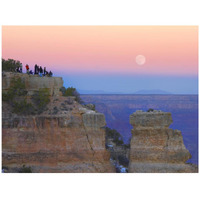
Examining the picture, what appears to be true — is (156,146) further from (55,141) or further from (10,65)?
(10,65)

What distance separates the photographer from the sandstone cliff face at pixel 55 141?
65.0ft

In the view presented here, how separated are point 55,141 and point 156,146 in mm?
5369

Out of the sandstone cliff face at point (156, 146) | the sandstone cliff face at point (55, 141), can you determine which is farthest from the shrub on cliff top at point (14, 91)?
the sandstone cliff face at point (156, 146)

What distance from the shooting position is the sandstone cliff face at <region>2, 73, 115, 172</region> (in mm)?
19812

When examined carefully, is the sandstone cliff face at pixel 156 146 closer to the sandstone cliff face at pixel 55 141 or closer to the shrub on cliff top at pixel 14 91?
the sandstone cliff face at pixel 55 141

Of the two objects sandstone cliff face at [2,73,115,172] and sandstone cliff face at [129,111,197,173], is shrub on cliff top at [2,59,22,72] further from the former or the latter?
sandstone cliff face at [129,111,197,173]

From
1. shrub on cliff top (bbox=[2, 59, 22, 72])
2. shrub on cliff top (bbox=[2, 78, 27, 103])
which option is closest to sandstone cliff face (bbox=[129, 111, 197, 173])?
shrub on cliff top (bbox=[2, 78, 27, 103])

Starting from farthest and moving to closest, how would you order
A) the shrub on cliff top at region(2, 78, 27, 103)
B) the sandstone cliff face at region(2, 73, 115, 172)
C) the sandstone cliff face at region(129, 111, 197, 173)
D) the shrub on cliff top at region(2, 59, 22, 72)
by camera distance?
the shrub on cliff top at region(2, 59, 22, 72) < the shrub on cliff top at region(2, 78, 27, 103) < the sandstone cliff face at region(129, 111, 197, 173) < the sandstone cliff face at region(2, 73, 115, 172)

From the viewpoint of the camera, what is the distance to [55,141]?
1991 centimetres

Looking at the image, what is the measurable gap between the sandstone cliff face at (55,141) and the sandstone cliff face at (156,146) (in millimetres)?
1775

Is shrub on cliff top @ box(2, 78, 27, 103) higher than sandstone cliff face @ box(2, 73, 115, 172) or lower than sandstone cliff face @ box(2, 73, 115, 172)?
higher

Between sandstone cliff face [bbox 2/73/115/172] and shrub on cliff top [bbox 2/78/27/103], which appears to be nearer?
sandstone cliff face [bbox 2/73/115/172]

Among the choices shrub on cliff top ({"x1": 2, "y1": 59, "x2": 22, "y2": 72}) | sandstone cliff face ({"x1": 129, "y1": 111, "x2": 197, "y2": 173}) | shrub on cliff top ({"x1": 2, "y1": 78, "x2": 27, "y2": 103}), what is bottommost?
sandstone cliff face ({"x1": 129, "y1": 111, "x2": 197, "y2": 173})

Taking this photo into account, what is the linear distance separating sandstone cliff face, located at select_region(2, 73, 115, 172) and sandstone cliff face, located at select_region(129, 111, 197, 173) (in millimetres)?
1775
